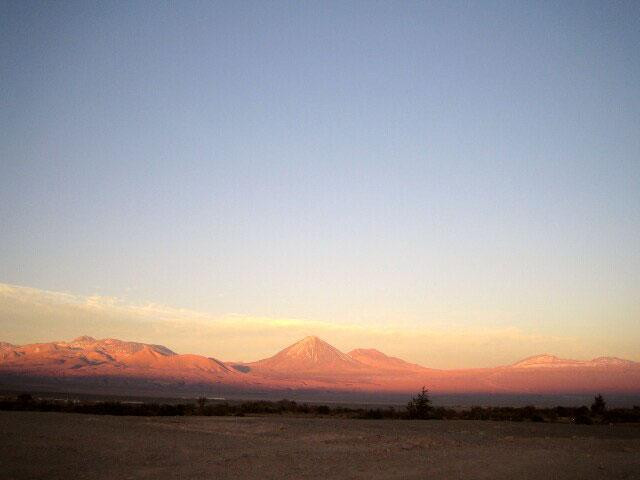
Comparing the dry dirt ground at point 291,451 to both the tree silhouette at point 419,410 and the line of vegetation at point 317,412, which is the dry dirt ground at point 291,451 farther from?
the tree silhouette at point 419,410

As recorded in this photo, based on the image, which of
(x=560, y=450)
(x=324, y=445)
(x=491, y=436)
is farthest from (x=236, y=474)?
(x=491, y=436)

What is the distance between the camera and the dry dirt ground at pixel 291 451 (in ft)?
46.8

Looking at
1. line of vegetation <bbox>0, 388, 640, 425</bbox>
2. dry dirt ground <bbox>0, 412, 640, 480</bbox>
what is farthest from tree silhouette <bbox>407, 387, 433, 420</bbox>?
dry dirt ground <bbox>0, 412, 640, 480</bbox>

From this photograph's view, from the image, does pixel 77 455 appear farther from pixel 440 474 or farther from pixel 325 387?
pixel 325 387

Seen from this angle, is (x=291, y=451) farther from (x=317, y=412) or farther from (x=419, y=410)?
(x=317, y=412)

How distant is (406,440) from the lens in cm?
2122

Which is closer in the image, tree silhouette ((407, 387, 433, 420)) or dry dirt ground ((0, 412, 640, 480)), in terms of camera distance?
dry dirt ground ((0, 412, 640, 480))

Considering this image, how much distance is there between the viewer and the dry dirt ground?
14.3 m

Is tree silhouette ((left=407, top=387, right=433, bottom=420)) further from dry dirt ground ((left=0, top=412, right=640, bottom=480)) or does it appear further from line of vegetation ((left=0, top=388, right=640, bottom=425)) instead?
dry dirt ground ((left=0, top=412, right=640, bottom=480))

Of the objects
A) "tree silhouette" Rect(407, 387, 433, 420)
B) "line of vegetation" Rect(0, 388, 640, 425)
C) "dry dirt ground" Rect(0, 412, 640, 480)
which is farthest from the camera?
"tree silhouette" Rect(407, 387, 433, 420)

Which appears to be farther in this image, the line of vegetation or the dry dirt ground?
the line of vegetation

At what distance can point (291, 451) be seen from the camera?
58.8ft

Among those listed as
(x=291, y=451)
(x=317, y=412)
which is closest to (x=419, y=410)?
(x=317, y=412)

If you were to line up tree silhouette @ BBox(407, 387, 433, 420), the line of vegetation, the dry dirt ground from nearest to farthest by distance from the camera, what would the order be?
the dry dirt ground → the line of vegetation → tree silhouette @ BBox(407, 387, 433, 420)
